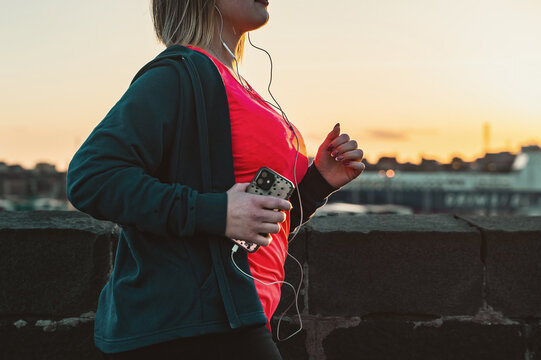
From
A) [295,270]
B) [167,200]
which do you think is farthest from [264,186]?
[295,270]

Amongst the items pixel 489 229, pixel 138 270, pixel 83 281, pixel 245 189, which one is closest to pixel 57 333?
pixel 83 281

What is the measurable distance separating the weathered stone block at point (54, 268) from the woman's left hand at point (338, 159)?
1115 millimetres

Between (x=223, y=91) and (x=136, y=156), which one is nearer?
(x=136, y=156)

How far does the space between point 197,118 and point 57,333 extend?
1.58 meters

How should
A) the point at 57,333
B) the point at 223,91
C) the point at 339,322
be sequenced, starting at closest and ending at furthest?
the point at 223,91 < the point at 57,333 < the point at 339,322

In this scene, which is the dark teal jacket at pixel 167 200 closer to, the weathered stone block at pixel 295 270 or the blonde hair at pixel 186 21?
the blonde hair at pixel 186 21

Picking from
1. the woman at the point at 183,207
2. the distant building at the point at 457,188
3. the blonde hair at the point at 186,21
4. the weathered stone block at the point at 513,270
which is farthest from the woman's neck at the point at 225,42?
the distant building at the point at 457,188

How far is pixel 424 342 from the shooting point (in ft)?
Result: 7.85

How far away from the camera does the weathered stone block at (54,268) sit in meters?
2.22

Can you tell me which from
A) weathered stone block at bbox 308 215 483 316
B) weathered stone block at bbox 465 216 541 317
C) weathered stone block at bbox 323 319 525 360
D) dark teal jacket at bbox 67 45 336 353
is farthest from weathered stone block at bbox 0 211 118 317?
weathered stone block at bbox 465 216 541 317

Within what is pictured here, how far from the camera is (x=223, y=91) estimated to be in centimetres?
112

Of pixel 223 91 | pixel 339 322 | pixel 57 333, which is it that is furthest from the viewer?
pixel 339 322

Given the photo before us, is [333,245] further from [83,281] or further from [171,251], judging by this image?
[171,251]

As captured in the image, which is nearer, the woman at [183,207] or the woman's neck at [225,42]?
the woman at [183,207]
